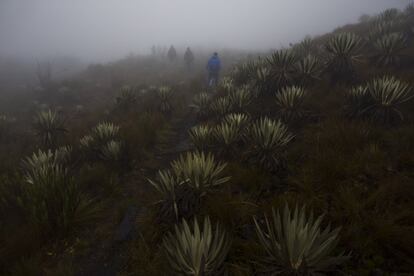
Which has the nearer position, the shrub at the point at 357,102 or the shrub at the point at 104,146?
the shrub at the point at 357,102

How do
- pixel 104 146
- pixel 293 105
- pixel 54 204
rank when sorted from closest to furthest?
pixel 54 204 < pixel 293 105 < pixel 104 146

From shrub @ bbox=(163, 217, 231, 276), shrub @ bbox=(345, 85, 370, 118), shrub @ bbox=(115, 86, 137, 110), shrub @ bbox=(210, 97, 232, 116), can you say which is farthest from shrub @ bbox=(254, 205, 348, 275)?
shrub @ bbox=(115, 86, 137, 110)

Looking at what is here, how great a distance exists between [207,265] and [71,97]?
18340 millimetres

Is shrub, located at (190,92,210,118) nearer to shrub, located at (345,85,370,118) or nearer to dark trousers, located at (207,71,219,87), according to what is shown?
shrub, located at (345,85,370,118)

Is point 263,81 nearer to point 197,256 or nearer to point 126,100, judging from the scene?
point 126,100

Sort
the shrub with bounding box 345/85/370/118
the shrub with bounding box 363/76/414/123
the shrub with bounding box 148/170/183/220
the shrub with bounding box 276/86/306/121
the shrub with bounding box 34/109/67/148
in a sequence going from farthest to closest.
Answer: the shrub with bounding box 34/109/67/148 → the shrub with bounding box 276/86/306/121 → the shrub with bounding box 345/85/370/118 → the shrub with bounding box 363/76/414/123 → the shrub with bounding box 148/170/183/220

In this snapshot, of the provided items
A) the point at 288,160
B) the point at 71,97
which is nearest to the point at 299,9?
the point at 71,97

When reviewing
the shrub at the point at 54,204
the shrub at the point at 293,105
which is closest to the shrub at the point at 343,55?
the shrub at the point at 293,105

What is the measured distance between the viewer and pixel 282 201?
379 cm

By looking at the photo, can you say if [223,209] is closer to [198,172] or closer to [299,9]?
[198,172]

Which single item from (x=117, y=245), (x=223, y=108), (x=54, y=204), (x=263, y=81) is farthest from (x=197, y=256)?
(x=263, y=81)

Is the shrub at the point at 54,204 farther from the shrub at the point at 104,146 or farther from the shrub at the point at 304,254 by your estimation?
the shrub at the point at 304,254

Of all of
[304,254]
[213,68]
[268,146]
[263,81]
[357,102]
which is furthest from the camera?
[213,68]

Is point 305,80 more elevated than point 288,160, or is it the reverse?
point 305,80
